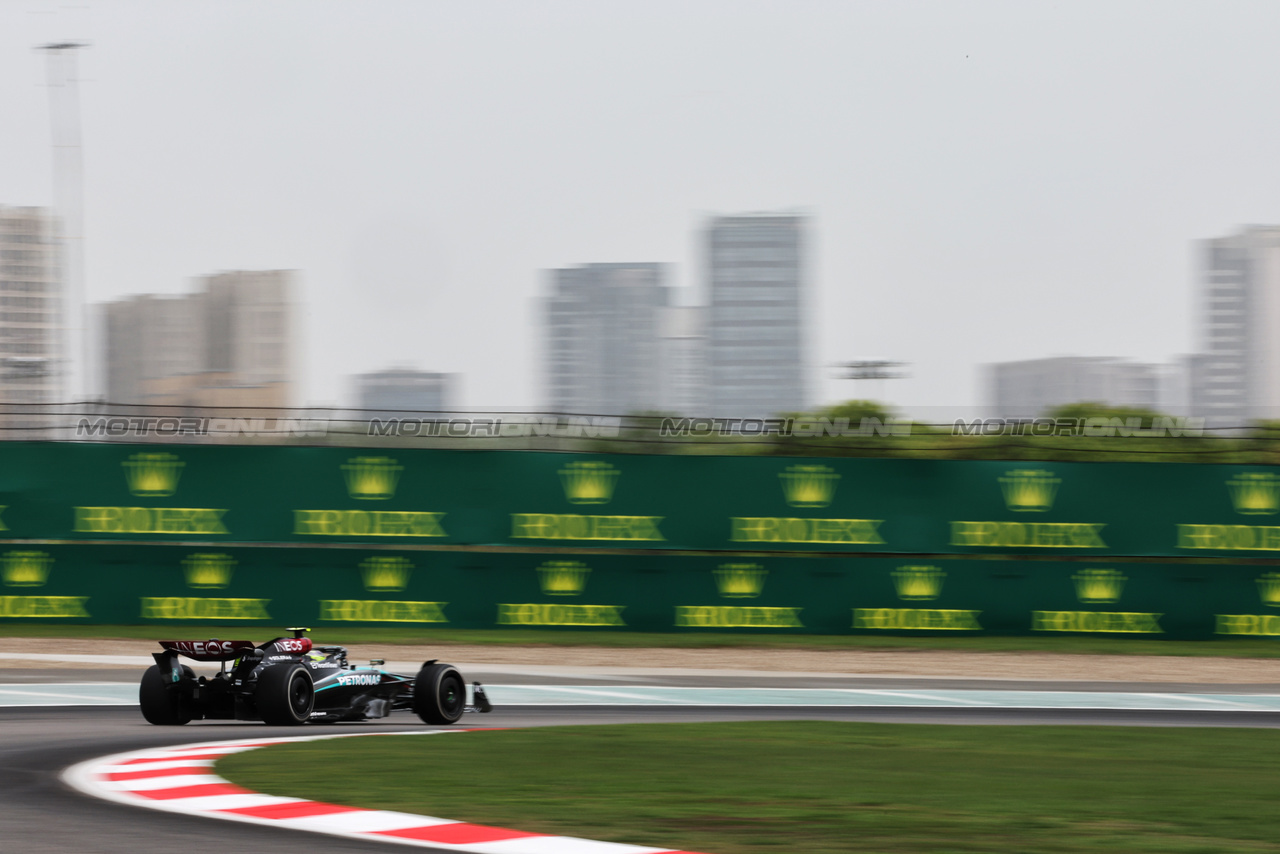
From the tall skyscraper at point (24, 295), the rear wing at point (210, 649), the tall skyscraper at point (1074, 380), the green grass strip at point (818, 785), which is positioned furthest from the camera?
the tall skyscraper at point (1074, 380)

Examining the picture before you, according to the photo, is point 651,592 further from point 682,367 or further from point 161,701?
point 682,367

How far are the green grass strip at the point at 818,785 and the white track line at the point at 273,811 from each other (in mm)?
180

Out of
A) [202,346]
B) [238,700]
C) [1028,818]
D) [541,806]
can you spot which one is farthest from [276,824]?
[202,346]

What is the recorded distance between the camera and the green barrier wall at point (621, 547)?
71.3ft

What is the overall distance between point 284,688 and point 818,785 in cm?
496

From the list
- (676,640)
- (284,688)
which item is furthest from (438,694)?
(676,640)

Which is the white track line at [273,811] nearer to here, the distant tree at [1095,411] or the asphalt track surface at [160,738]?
the asphalt track surface at [160,738]

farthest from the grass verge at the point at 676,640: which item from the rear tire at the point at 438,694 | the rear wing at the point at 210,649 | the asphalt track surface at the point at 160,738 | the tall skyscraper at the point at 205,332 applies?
the tall skyscraper at the point at 205,332

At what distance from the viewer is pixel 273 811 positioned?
6742mm

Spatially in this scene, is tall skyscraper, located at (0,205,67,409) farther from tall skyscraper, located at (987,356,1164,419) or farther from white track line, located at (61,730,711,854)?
tall skyscraper, located at (987,356,1164,419)

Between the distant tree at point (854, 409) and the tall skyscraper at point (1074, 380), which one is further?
the tall skyscraper at point (1074, 380)

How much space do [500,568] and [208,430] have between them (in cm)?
508

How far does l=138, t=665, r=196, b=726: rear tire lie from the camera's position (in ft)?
37.7

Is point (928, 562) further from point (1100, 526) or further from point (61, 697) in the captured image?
point (61, 697)
